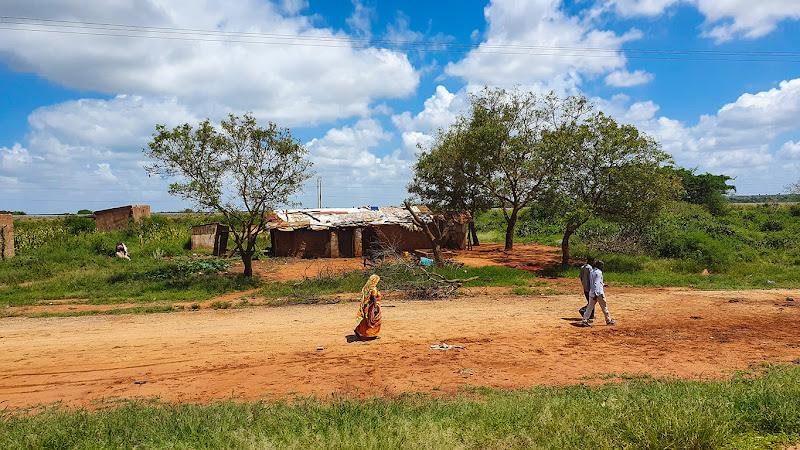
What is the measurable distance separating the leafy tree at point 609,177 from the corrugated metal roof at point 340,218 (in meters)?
7.65

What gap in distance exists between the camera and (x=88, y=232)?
29375 millimetres

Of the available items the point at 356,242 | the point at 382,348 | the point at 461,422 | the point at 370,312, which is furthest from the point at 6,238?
the point at 461,422

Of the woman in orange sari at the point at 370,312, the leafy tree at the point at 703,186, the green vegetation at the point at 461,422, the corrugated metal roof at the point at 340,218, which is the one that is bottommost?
the green vegetation at the point at 461,422

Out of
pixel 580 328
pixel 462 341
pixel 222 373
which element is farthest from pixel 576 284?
pixel 222 373

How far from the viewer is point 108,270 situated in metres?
19.9

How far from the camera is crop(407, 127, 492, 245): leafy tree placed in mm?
25203

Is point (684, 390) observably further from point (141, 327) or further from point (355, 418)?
point (141, 327)

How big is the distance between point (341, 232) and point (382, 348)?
1464cm

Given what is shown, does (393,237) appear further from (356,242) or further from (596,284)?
(596,284)

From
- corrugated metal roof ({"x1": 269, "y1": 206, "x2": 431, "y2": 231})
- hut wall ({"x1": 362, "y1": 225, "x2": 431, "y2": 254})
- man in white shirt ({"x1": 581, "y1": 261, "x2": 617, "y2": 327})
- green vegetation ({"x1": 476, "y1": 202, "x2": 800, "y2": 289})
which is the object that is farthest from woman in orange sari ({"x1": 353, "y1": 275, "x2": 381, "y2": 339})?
corrugated metal roof ({"x1": 269, "y1": 206, "x2": 431, "y2": 231})

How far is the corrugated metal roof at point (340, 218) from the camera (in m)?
23.4

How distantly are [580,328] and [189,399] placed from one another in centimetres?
807

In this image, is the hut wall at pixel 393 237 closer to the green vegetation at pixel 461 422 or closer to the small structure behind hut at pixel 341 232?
the small structure behind hut at pixel 341 232

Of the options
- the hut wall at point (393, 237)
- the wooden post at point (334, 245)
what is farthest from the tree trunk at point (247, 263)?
the hut wall at point (393, 237)
